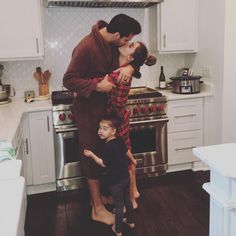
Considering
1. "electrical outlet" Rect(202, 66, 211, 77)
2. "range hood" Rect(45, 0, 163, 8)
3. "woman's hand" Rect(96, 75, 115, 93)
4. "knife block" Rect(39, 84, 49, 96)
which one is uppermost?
"range hood" Rect(45, 0, 163, 8)

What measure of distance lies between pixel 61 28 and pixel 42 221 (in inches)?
76.8

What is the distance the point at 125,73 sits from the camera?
8.42 feet

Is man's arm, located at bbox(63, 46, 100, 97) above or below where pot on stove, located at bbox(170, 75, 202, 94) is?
above

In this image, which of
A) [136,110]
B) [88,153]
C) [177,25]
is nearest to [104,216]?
[88,153]

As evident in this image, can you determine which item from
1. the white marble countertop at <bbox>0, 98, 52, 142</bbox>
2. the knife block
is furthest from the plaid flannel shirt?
the knife block

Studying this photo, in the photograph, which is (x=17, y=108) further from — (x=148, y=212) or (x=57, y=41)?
(x=148, y=212)

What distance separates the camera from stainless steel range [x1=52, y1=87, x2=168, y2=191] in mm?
3076

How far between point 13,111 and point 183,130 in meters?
1.71

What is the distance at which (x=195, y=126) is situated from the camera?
140 inches

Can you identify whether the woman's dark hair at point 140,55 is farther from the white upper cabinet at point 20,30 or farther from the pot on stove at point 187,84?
the white upper cabinet at point 20,30

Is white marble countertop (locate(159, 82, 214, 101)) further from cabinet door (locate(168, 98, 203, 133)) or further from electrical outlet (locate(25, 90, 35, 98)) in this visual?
electrical outlet (locate(25, 90, 35, 98))

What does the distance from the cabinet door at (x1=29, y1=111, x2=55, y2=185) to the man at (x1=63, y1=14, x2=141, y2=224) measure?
1.44 ft

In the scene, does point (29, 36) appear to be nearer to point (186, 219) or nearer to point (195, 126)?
point (195, 126)

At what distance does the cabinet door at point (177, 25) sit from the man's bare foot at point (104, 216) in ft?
5.86
